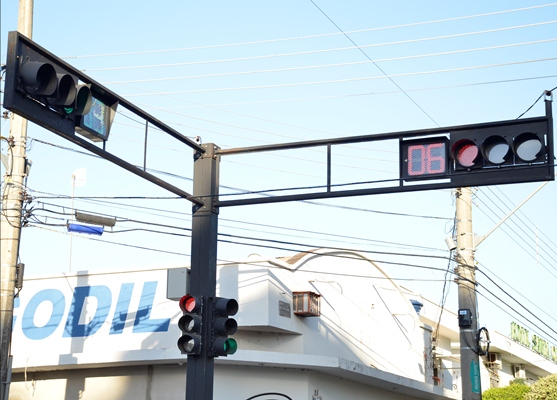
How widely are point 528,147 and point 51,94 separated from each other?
21.8 feet

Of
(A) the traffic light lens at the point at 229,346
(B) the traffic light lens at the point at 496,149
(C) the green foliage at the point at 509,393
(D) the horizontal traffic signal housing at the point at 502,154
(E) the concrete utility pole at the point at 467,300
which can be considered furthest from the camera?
(C) the green foliage at the point at 509,393

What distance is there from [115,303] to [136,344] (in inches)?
46.6

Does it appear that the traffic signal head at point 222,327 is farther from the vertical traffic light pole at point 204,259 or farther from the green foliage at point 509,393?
the green foliage at point 509,393

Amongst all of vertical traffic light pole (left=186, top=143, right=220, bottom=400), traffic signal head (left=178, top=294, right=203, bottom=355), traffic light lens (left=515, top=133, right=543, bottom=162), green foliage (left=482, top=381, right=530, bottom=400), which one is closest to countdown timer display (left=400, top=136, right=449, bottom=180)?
traffic light lens (left=515, top=133, right=543, bottom=162)

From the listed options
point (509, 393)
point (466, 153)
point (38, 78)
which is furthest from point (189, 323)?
point (509, 393)

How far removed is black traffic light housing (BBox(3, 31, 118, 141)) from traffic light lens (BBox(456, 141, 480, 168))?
5.15 m

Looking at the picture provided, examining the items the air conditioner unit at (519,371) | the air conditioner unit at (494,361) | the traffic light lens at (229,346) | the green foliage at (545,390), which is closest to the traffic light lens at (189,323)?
the traffic light lens at (229,346)

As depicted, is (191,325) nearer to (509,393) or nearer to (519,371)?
(509,393)

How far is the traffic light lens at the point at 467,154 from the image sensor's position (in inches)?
475

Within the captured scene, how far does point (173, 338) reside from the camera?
19.1 meters

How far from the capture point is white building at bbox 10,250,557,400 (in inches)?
731

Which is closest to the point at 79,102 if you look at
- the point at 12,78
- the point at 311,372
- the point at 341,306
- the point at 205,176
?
the point at 12,78

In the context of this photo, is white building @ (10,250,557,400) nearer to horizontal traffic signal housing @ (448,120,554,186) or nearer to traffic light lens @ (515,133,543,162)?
horizontal traffic signal housing @ (448,120,554,186)

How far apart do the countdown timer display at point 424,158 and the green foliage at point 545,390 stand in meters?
12.3
